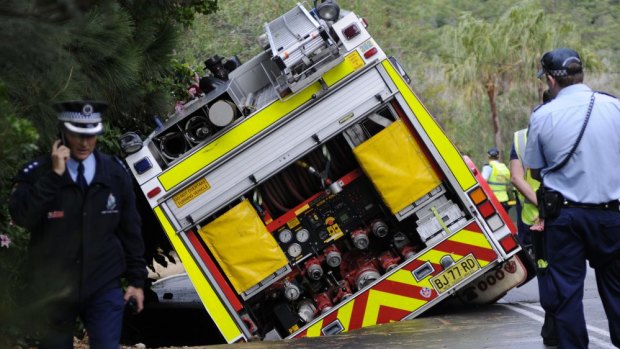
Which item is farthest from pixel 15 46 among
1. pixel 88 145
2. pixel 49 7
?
pixel 88 145

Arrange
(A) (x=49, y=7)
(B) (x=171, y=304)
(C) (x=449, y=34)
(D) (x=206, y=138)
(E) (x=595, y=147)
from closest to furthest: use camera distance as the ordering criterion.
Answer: (A) (x=49, y=7) → (E) (x=595, y=147) → (D) (x=206, y=138) → (B) (x=171, y=304) → (C) (x=449, y=34)

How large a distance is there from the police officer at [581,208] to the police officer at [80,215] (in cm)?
241

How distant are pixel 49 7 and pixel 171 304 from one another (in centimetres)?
1129

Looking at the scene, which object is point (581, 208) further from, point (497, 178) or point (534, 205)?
point (497, 178)

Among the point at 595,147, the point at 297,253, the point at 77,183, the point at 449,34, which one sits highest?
the point at 77,183

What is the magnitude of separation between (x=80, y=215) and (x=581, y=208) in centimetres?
275

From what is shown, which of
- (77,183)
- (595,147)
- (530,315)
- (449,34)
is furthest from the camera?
(449,34)

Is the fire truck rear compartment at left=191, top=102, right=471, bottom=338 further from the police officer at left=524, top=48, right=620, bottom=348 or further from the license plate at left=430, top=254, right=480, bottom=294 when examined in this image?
the police officer at left=524, top=48, right=620, bottom=348

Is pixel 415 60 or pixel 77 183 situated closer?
pixel 77 183

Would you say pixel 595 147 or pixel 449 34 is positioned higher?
pixel 595 147

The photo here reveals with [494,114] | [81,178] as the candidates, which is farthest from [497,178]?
[494,114]

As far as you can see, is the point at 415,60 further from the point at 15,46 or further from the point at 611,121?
the point at 15,46

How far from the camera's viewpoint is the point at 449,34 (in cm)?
4200

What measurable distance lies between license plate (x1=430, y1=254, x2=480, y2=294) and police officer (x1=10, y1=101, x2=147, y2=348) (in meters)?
4.90
